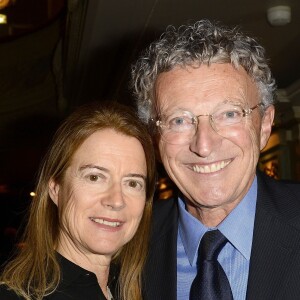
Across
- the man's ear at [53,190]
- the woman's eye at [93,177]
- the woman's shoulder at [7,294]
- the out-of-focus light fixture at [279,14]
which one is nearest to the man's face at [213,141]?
the woman's eye at [93,177]

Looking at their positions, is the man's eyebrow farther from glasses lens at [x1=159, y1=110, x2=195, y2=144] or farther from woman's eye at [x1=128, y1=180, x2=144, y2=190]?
glasses lens at [x1=159, y1=110, x2=195, y2=144]

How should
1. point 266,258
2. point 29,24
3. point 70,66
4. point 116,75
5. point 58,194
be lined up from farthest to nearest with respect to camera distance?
point 29,24
point 70,66
point 116,75
point 58,194
point 266,258

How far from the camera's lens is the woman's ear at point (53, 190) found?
177 centimetres

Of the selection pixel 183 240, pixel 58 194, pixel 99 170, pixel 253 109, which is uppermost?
pixel 253 109

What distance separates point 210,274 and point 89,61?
4.38 m

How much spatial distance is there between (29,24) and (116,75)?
5.58 m

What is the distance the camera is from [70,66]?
621 cm

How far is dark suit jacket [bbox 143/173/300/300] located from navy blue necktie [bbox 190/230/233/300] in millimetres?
90

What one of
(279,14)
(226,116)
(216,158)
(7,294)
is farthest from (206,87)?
(279,14)

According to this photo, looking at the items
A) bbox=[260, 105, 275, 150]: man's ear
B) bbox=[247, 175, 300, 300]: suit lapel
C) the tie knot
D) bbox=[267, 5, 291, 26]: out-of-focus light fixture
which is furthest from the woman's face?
bbox=[267, 5, 291, 26]: out-of-focus light fixture

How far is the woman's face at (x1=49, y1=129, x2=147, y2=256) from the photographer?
1671 millimetres

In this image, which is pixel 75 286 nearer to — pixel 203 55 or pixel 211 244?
pixel 211 244

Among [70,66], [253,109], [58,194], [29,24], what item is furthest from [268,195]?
[29,24]

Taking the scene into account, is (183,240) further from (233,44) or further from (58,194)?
(233,44)
